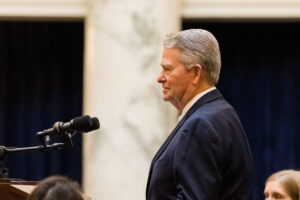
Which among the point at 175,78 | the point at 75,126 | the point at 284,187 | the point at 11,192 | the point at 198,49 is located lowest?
the point at 284,187

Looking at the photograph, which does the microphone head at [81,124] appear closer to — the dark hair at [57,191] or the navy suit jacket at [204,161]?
the navy suit jacket at [204,161]

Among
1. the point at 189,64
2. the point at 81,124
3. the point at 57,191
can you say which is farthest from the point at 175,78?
the point at 57,191

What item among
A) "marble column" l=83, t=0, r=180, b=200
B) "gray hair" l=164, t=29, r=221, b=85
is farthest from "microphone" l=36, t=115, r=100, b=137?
"marble column" l=83, t=0, r=180, b=200

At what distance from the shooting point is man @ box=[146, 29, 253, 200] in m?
3.11

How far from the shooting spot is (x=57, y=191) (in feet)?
9.27

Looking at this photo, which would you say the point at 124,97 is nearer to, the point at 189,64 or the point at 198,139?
the point at 189,64

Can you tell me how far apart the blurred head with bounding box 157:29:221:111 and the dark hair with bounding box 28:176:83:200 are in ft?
2.11

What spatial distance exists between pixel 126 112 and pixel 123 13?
0.76 meters

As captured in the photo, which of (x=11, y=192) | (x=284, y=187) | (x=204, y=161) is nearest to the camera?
(x=204, y=161)

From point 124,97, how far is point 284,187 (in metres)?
2.46

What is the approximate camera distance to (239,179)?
3211mm

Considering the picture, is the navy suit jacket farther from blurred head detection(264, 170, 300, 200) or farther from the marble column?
the marble column

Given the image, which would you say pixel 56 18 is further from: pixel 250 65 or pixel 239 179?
pixel 239 179

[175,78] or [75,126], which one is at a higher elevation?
[175,78]
